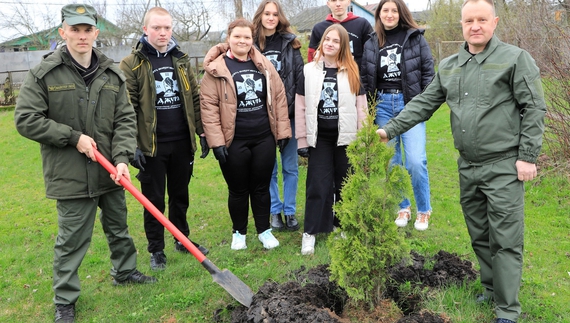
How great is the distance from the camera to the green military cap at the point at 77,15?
3.79 meters

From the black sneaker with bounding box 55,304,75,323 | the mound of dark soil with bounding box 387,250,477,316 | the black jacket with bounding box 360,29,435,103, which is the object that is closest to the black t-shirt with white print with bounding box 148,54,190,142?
the black sneaker with bounding box 55,304,75,323

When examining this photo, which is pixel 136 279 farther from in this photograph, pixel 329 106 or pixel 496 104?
pixel 496 104

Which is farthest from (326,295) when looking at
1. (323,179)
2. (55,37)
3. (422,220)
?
(55,37)

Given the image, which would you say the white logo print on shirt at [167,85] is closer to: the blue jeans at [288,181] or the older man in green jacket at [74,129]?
the older man in green jacket at [74,129]

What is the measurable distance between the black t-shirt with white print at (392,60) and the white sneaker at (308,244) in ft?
5.97

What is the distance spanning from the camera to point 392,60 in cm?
523

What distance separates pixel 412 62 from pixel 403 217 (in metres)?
1.82

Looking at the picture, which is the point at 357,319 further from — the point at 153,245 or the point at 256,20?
the point at 256,20

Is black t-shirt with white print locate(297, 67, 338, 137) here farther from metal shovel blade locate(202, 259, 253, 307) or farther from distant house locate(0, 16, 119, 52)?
distant house locate(0, 16, 119, 52)

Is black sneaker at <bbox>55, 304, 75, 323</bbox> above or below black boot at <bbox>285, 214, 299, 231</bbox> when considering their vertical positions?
below

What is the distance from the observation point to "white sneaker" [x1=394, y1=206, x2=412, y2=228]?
18.7 feet

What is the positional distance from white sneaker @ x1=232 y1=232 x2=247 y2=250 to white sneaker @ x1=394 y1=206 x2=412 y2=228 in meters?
1.79

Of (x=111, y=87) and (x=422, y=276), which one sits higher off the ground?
(x=111, y=87)

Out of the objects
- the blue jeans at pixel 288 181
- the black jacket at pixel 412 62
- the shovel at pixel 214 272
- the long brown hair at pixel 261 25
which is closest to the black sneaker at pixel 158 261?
the shovel at pixel 214 272
